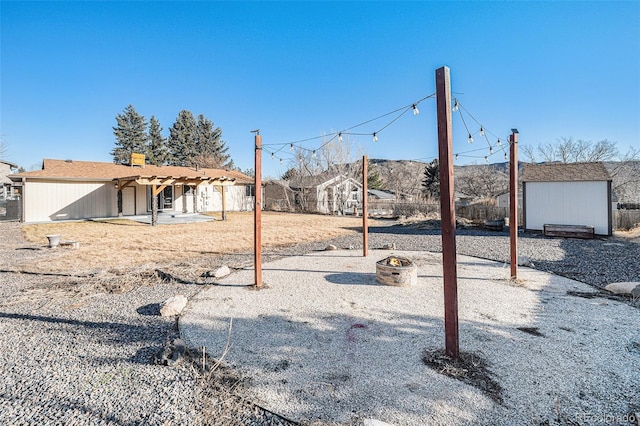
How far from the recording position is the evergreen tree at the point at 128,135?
1554 inches

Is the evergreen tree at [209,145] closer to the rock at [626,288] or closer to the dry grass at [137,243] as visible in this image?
the dry grass at [137,243]

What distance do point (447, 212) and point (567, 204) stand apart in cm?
1255

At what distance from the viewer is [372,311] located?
175 inches

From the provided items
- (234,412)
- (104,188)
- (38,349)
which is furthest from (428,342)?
(104,188)

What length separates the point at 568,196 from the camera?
40.2 ft

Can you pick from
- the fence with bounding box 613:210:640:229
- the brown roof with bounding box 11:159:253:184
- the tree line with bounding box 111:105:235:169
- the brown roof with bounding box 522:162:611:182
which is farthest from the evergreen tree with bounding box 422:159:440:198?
the tree line with bounding box 111:105:235:169

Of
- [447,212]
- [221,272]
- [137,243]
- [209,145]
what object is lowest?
[221,272]

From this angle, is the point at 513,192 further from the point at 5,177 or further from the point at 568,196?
the point at 5,177

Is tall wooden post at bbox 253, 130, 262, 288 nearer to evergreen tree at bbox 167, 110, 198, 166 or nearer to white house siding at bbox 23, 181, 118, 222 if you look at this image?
white house siding at bbox 23, 181, 118, 222

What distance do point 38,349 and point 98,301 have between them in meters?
1.64

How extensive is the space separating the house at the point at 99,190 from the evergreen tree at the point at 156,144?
18.9 meters

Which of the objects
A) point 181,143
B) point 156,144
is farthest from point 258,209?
point 156,144

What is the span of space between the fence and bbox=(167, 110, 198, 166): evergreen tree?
1644 inches

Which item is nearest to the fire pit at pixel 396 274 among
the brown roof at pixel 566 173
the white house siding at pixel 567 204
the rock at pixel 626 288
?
the rock at pixel 626 288
